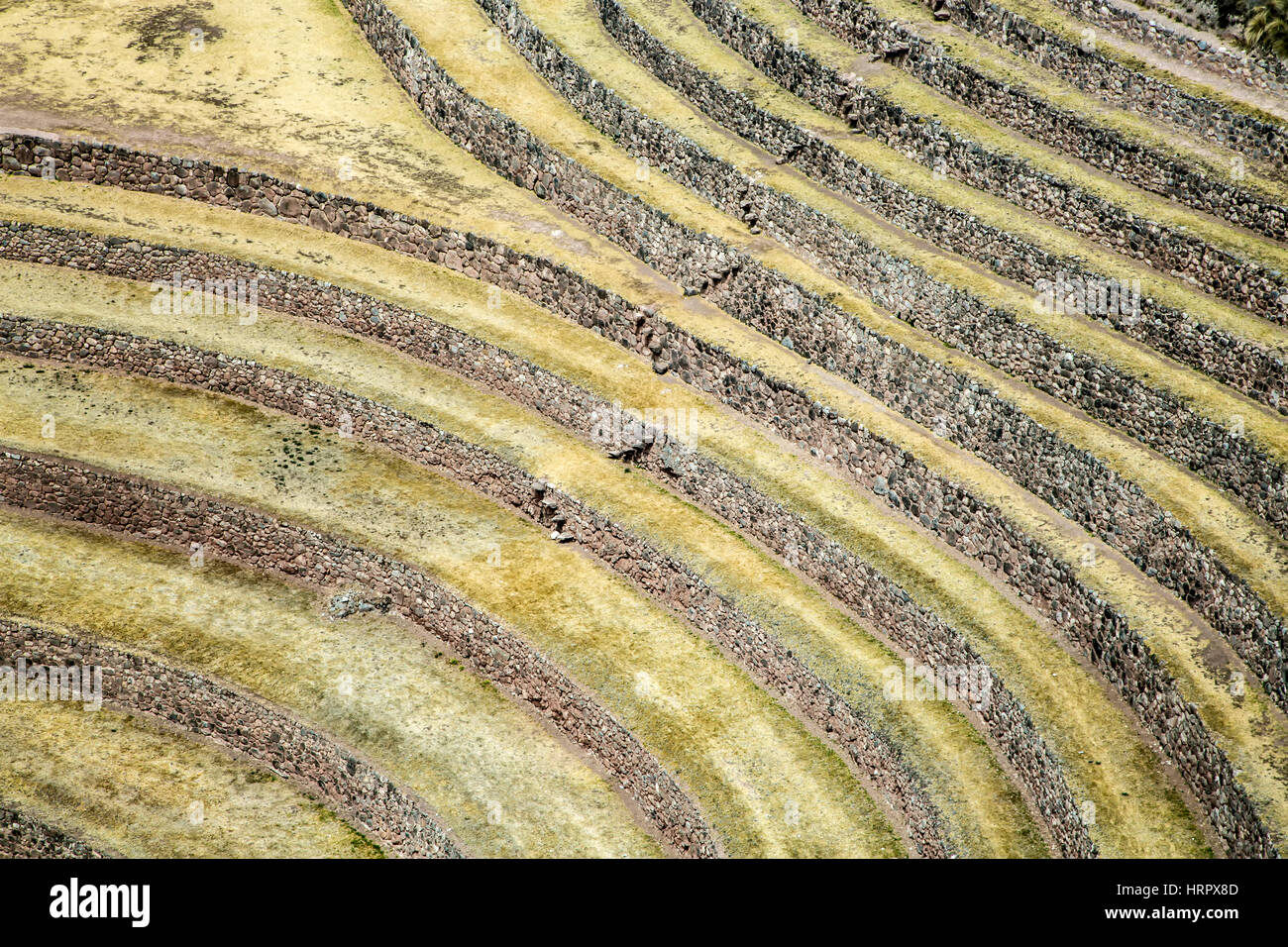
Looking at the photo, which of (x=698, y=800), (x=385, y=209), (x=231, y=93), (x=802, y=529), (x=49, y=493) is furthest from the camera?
(x=231, y=93)

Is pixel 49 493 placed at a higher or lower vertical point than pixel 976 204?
lower

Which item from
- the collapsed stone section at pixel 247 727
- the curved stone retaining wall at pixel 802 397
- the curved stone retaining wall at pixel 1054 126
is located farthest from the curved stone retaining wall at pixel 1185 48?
the collapsed stone section at pixel 247 727

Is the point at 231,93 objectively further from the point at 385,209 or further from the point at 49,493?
the point at 49,493

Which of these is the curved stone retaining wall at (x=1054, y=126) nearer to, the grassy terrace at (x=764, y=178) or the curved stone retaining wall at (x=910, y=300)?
the grassy terrace at (x=764, y=178)

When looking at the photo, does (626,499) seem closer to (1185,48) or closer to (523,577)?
(523,577)
